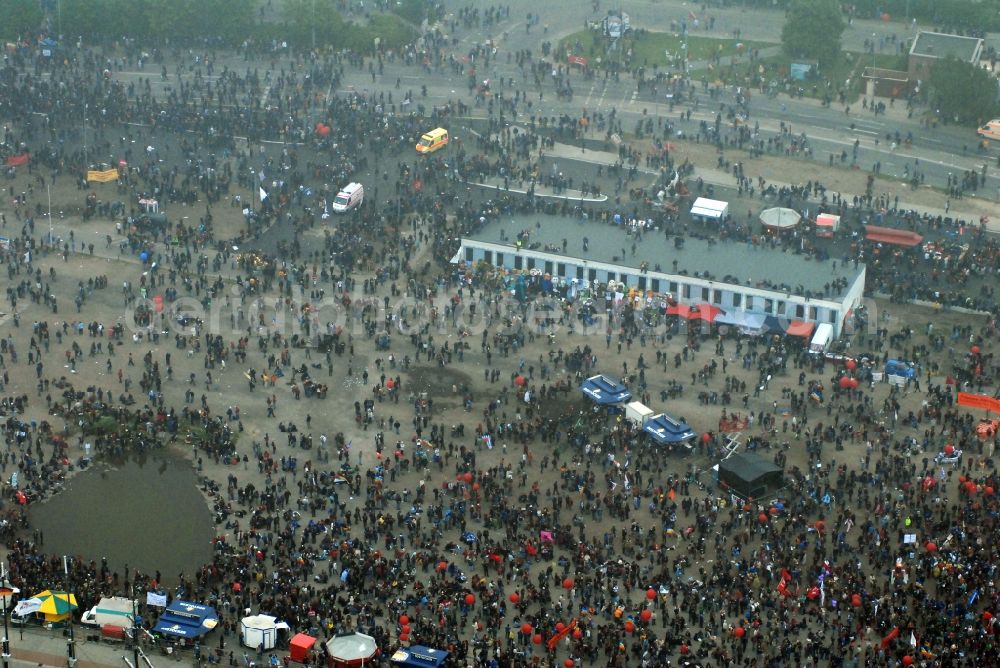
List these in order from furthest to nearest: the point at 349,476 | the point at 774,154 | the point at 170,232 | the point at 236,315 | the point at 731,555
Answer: the point at 774,154, the point at 170,232, the point at 236,315, the point at 349,476, the point at 731,555

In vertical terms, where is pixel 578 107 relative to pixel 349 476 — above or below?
above

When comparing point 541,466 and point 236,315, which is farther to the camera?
point 236,315

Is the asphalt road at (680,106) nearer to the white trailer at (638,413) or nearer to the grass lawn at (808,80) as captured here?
the grass lawn at (808,80)

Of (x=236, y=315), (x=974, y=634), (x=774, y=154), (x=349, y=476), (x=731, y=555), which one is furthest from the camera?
(x=774, y=154)

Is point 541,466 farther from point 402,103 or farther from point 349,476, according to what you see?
point 402,103

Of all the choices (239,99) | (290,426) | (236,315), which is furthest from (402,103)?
(290,426)

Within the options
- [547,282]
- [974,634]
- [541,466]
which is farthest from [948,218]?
[974,634]

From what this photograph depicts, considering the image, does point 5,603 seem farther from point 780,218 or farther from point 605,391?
point 780,218
